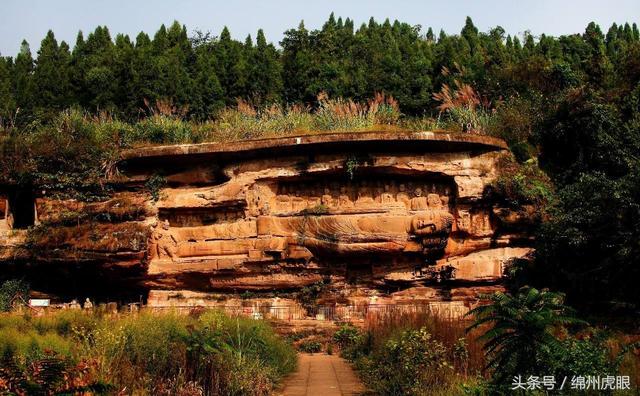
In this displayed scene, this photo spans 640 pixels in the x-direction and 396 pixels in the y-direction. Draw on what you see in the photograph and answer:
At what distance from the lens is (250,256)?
19125mm

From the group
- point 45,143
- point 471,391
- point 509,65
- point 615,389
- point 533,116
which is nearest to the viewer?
point 615,389

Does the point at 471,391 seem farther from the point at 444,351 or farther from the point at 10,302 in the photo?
the point at 10,302

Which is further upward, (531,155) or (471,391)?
(531,155)

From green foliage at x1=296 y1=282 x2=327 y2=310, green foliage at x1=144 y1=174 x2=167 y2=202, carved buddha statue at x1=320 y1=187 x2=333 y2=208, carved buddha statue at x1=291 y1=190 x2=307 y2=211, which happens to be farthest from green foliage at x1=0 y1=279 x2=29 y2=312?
carved buddha statue at x1=320 y1=187 x2=333 y2=208

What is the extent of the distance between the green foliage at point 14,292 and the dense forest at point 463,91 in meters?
3.29

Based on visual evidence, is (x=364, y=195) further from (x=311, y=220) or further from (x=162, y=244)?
(x=162, y=244)

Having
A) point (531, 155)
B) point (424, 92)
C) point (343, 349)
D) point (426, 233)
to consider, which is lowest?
point (343, 349)

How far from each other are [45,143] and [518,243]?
14228mm

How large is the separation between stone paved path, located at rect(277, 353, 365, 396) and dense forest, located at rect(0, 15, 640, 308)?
22.6 feet

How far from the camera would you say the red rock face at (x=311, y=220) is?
739 inches

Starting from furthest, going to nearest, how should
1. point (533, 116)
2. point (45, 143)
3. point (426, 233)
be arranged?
point (533, 116), point (45, 143), point (426, 233)

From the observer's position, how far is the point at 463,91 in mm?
23562

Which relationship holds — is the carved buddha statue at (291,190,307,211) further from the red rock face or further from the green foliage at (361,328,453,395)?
the green foliage at (361,328,453,395)

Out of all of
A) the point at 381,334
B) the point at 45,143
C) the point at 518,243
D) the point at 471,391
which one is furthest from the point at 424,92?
the point at 471,391
